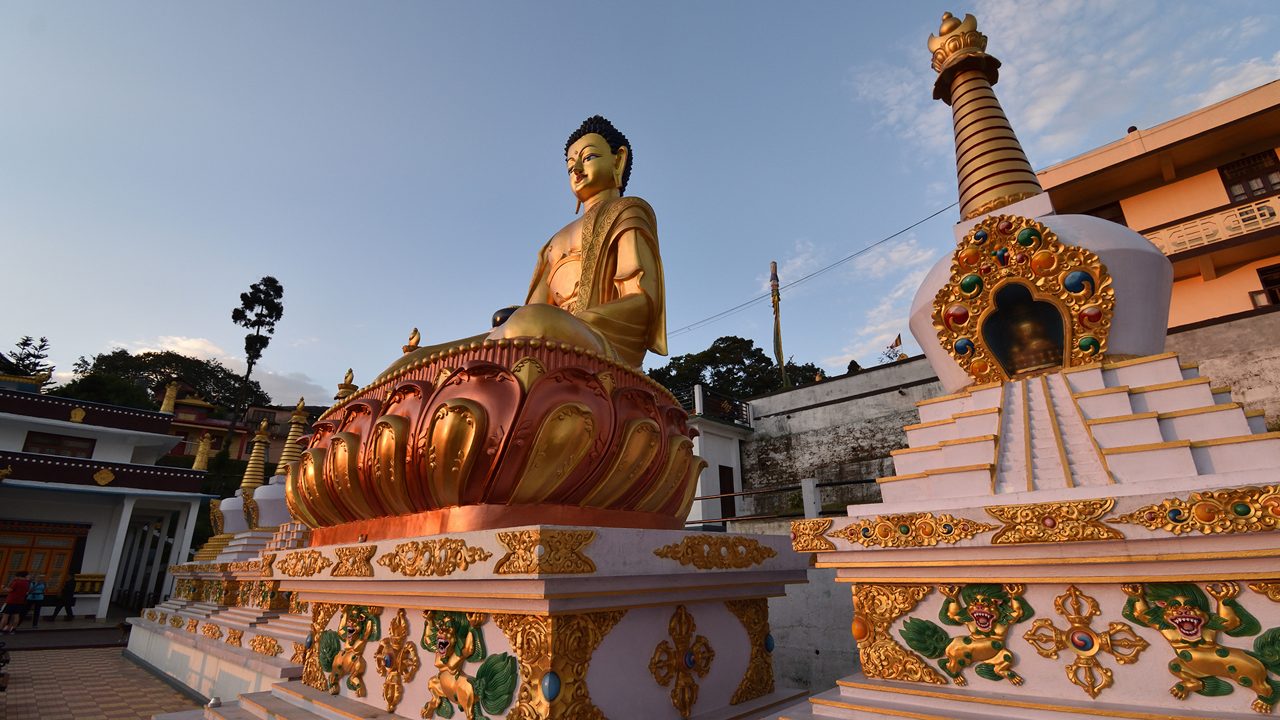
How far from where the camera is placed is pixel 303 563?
4008 millimetres

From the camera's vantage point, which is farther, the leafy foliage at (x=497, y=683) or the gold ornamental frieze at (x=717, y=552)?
the gold ornamental frieze at (x=717, y=552)

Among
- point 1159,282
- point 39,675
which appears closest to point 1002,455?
point 1159,282

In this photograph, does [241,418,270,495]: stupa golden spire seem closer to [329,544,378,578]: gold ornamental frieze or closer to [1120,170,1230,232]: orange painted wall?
[329,544,378,578]: gold ornamental frieze

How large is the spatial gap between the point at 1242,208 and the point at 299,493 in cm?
1734

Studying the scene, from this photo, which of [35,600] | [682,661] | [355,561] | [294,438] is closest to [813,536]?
[682,661]

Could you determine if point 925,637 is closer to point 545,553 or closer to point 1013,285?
point 545,553

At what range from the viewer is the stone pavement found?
6.71 metres

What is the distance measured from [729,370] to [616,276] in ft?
78.8

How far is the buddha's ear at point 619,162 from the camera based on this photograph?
20.0ft

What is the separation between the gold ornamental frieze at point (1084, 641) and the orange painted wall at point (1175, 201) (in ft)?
52.8

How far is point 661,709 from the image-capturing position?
2.92 m

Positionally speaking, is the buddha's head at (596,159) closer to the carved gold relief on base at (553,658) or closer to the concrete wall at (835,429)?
the carved gold relief on base at (553,658)

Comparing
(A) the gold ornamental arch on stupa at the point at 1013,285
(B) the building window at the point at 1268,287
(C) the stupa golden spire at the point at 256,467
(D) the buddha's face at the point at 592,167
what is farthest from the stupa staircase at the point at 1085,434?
(C) the stupa golden spire at the point at 256,467

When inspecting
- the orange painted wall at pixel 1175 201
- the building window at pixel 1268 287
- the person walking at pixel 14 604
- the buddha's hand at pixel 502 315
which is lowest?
the person walking at pixel 14 604
